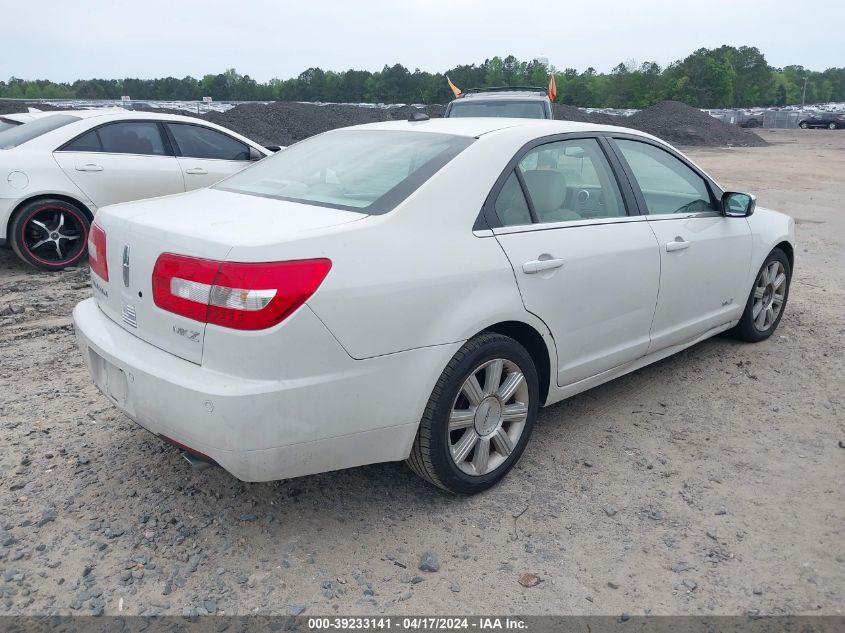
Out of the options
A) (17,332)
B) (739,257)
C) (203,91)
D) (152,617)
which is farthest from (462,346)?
(203,91)

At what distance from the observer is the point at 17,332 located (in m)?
5.41

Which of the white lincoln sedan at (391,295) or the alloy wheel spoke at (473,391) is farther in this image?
the alloy wheel spoke at (473,391)

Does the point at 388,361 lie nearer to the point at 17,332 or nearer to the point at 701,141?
the point at 17,332

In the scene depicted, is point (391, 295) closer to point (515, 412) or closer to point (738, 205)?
Answer: point (515, 412)

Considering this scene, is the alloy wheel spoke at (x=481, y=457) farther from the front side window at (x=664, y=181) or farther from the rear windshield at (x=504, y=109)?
the rear windshield at (x=504, y=109)

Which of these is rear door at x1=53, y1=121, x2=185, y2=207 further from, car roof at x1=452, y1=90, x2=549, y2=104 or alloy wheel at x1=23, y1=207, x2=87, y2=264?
car roof at x1=452, y1=90, x2=549, y2=104

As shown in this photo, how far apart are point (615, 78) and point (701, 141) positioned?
54138 millimetres

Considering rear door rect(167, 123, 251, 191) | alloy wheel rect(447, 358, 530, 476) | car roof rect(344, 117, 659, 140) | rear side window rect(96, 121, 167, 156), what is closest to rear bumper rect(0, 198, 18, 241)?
rear side window rect(96, 121, 167, 156)

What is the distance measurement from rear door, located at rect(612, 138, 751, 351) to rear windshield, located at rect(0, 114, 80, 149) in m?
5.89

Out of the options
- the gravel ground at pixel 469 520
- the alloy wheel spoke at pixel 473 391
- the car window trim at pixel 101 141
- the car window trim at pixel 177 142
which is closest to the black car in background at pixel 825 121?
the car window trim at pixel 177 142

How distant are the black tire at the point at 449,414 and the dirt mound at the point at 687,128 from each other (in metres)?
34.8

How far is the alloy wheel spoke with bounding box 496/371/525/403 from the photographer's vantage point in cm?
329

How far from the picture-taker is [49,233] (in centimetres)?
708

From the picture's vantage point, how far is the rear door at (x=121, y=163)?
23.7ft
